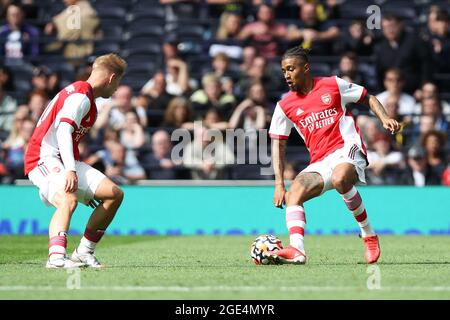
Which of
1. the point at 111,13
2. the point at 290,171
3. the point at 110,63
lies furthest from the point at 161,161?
the point at 110,63

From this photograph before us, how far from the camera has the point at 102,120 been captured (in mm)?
19047

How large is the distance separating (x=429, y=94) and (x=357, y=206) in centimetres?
847

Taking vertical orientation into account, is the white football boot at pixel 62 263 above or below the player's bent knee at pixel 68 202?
below

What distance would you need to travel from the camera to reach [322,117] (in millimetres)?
10625

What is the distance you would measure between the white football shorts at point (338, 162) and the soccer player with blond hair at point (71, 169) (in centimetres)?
192

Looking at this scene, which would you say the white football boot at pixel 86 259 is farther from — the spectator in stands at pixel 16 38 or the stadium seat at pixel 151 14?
the stadium seat at pixel 151 14

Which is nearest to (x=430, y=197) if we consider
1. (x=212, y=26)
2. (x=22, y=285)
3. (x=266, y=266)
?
(x=212, y=26)

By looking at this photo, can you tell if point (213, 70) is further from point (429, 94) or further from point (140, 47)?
point (429, 94)

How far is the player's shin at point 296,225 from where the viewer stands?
10133 mm

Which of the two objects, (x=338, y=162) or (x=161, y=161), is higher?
(x=161, y=161)

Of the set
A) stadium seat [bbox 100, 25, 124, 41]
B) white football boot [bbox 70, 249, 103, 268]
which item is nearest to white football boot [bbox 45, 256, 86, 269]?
white football boot [bbox 70, 249, 103, 268]

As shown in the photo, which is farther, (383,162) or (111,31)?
(111,31)

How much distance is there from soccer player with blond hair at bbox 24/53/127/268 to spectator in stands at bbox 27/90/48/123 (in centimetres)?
892

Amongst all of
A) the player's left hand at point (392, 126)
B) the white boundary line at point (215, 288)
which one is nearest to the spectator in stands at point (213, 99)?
the player's left hand at point (392, 126)
